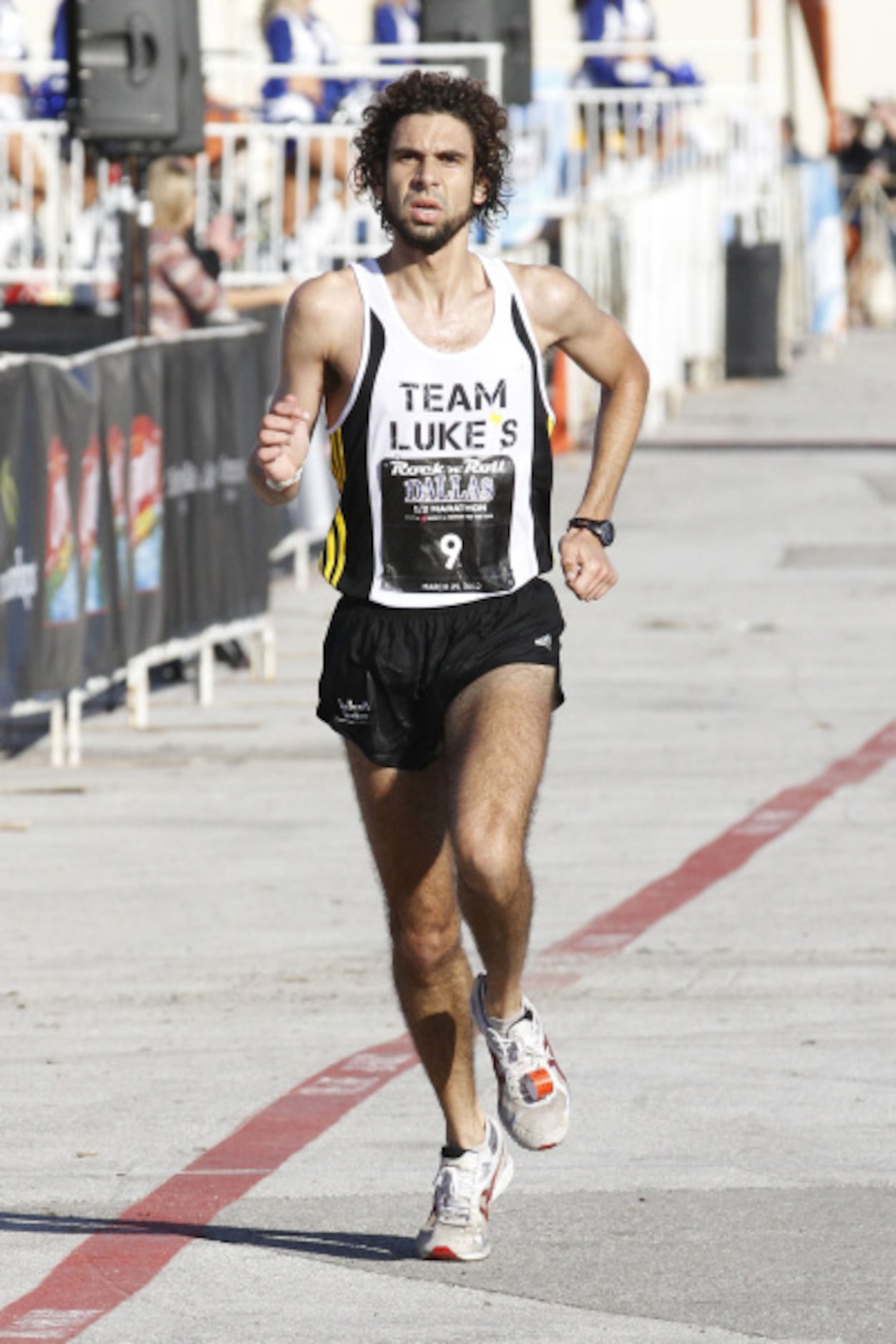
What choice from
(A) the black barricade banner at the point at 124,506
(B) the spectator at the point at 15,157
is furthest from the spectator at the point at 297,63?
(A) the black barricade banner at the point at 124,506

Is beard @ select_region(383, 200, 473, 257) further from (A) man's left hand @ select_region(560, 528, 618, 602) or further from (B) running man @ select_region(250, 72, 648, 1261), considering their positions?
(A) man's left hand @ select_region(560, 528, 618, 602)

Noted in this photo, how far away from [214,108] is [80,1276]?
15961 millimetres

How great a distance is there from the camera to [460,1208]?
605 centimetres

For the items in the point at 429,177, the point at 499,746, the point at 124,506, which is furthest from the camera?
the point at 124,506

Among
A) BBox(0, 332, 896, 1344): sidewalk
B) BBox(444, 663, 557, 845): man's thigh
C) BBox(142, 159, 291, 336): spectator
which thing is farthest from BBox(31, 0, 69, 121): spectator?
BBox(444, 663, 557, 845): man's thigh

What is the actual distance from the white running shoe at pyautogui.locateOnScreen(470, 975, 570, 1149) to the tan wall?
2961cm

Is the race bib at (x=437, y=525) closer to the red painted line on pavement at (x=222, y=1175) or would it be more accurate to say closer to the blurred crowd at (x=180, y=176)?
the red painted line on pavement at (x=222, y=1175)

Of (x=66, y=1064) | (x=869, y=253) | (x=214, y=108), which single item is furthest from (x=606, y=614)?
(x=869, y=253)

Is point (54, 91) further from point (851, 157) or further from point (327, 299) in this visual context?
point (851, 157)

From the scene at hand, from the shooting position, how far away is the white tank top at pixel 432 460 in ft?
20.1

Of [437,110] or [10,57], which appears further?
[10,57]

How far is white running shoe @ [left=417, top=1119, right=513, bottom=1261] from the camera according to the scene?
238 inches

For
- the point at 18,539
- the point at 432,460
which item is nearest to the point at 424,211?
the point at 432,460

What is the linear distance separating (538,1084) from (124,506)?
676cm
